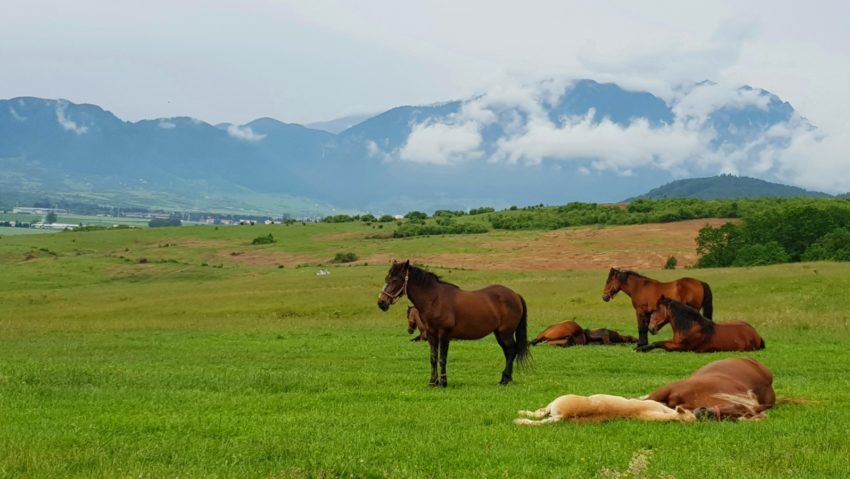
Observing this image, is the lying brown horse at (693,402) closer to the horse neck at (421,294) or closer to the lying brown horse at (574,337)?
the horse neck at (421,294)

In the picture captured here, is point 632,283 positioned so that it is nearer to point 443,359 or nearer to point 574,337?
point 574,337

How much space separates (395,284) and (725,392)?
240 inches

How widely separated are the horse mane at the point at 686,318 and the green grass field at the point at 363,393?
1015mm

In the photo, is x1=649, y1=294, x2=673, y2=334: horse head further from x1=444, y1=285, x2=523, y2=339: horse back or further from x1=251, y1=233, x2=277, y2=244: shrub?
x1=251, y1=233, x2=277, y2=244: shrub

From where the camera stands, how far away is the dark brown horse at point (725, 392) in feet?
36.2

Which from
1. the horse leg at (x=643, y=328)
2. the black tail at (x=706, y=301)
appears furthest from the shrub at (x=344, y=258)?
the horse leg at (x=643, y=328)

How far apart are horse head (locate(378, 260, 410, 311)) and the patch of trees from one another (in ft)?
146

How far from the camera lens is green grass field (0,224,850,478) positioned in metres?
8.47

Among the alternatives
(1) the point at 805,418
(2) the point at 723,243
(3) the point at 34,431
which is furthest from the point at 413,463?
(2) the point at 723,243

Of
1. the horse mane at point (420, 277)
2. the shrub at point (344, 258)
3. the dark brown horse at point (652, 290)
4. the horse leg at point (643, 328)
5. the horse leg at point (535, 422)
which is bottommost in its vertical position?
the shrub at point (344, 258)

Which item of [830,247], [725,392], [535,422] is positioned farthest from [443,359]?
[830,247]

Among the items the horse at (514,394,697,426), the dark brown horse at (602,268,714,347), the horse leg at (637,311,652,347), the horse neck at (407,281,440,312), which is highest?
the horse neck at (407,281,440,312)

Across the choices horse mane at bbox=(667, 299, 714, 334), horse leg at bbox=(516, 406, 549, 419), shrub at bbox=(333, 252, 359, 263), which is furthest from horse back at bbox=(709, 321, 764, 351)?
shrub at bbox=(333, 252, 359, 263)

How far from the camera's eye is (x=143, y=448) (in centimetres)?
887
